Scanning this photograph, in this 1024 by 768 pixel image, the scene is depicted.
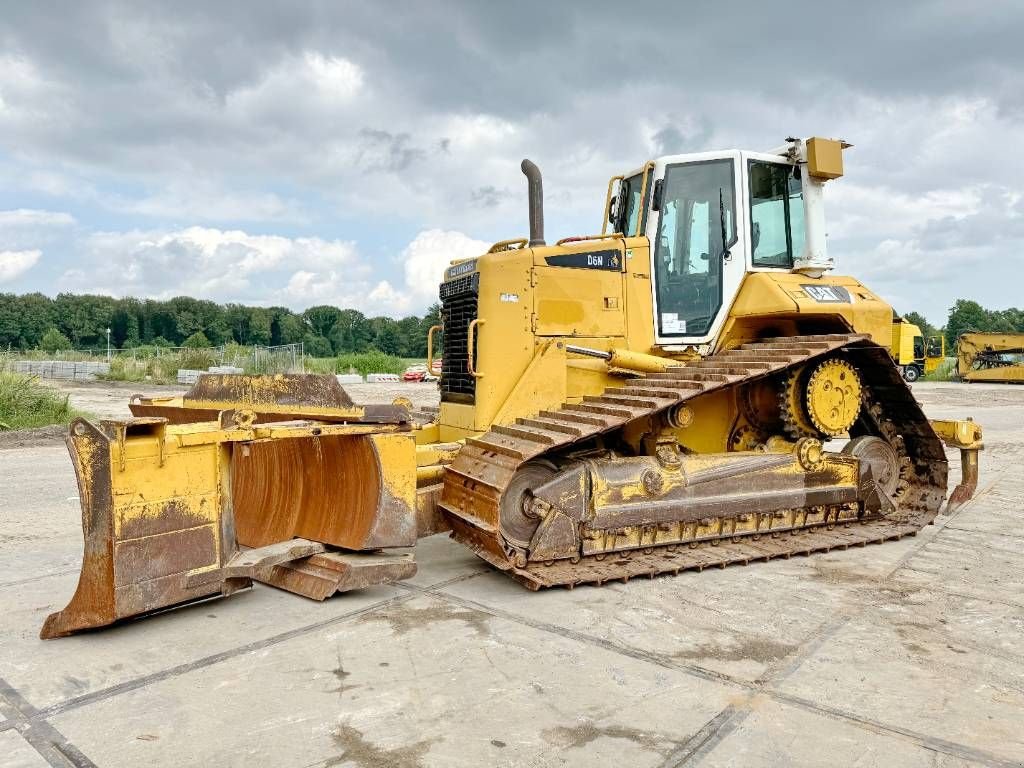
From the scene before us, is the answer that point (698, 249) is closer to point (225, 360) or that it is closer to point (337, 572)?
point (337, 572)

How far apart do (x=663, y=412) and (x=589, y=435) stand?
115cm

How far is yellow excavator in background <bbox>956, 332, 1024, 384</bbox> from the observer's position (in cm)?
3369

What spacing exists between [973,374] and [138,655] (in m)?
38.4

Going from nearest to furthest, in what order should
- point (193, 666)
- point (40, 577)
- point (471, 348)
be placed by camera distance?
point (193, 666) → point (40, 577) → point (471, 348)

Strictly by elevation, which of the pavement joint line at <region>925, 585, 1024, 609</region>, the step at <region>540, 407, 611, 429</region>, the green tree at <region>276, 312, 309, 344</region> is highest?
the green tree at <region>276, 312, 309, 344</region>

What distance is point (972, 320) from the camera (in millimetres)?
78500

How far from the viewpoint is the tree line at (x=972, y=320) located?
70.9 metres

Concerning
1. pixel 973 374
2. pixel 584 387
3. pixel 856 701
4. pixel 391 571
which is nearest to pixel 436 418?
pixel 584 387

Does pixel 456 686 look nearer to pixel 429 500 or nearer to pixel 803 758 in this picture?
pixel 803 758

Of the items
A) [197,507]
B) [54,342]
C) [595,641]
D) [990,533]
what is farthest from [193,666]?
[54,342]

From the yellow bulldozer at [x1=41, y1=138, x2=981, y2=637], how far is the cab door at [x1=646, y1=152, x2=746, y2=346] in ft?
0.06

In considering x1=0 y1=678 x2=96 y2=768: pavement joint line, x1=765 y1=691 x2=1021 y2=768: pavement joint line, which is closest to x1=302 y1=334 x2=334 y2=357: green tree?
x1=0 y1=678 x2=96 y2=768: pavement joint line

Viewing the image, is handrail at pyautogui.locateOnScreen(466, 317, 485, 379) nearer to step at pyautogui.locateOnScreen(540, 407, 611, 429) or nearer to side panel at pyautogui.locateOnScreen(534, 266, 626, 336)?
side panel at pyautogui.locateOnScreen(534, 266, 626, 336)

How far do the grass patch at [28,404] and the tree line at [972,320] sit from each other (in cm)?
7050
